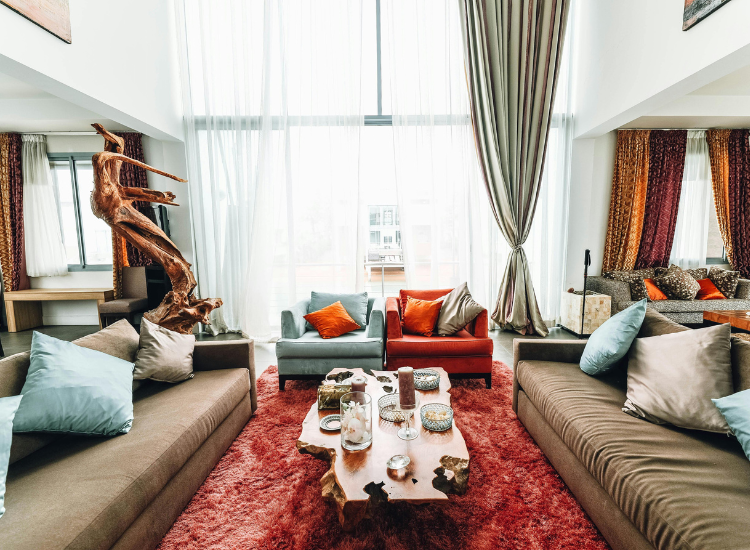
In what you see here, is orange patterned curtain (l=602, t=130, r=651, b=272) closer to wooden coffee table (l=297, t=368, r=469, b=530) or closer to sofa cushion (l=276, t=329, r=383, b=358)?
sofa cushion (l=276, t=329, r=383, b=358)

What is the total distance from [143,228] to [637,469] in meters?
3.75

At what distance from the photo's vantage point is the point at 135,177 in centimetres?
480

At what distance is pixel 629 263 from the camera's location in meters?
4.76

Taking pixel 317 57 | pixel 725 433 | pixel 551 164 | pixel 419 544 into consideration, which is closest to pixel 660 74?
pixel 551 164

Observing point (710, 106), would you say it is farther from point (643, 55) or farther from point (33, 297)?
point (33, 297)

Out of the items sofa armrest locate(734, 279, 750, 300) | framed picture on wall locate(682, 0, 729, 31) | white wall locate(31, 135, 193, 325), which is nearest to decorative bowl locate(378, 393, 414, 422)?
framed picture on wall locate(682, 0, 729, 31)

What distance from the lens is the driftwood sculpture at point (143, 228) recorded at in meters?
2.94

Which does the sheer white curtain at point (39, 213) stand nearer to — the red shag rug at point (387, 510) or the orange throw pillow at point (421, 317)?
the red shag rug at point (387, 510)

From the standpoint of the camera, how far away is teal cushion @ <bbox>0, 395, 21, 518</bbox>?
122 centimetres

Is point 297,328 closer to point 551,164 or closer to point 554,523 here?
point 554,523

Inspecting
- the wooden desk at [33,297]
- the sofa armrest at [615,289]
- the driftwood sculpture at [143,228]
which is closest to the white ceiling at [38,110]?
the driftwood sculpture at [143,228]

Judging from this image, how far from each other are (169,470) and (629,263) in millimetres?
5289

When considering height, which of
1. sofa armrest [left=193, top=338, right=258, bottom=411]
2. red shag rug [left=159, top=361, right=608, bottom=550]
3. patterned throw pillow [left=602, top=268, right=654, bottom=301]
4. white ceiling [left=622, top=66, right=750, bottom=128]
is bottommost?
red shag rug [left=159, top=361, right=608, bottom=550]

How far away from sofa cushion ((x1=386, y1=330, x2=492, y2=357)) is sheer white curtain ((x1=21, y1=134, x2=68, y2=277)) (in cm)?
521
